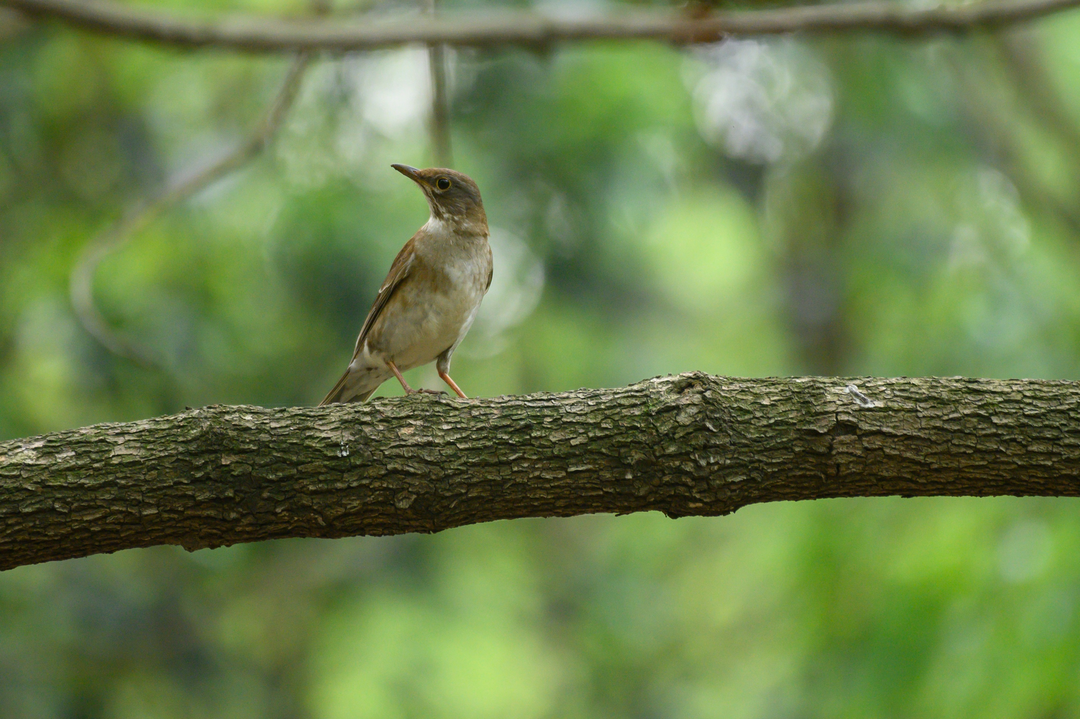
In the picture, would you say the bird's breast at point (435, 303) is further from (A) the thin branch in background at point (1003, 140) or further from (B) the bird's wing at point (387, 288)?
(A) the thin branch in background at point (1003, 140)

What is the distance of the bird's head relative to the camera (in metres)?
5.34

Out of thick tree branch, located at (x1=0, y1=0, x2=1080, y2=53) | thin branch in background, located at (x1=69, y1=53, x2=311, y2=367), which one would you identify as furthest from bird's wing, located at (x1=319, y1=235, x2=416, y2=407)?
thick tree branch, located at (x1=0, y1=0, x2=1080, y2=53)

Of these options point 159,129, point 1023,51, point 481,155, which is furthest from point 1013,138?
point 159,129

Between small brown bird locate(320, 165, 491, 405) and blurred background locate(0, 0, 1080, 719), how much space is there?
34 centimetres

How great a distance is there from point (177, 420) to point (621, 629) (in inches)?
362

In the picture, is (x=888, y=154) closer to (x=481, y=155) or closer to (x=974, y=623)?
(x=481, y=155)

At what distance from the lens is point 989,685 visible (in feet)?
16.3

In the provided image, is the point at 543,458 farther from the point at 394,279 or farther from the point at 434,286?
Result: the point at 394,279

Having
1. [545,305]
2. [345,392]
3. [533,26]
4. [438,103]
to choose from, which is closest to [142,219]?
[345,392]

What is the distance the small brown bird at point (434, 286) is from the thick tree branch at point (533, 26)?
0.93 m

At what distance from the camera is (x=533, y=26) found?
560 centimetres

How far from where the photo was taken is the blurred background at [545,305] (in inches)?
259

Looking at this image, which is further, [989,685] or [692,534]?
[692,534]

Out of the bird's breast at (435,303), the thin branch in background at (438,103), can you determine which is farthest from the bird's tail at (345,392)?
the thin branch in background at (438,103)
